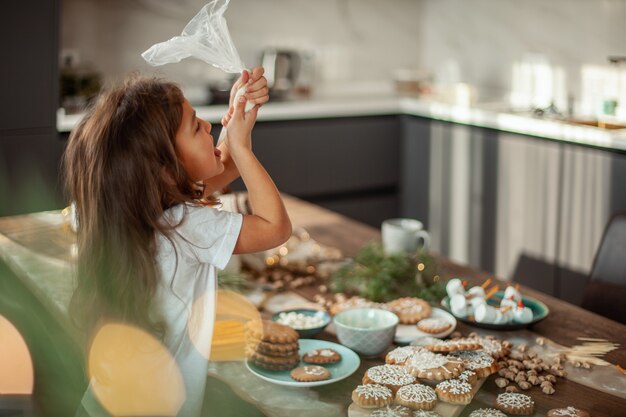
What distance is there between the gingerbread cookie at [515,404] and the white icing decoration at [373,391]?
7.3 inches

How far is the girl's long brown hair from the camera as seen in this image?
147 centimetres

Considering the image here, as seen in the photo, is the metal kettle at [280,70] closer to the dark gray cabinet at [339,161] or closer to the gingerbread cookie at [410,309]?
the dark gray cabinet at [339,161]

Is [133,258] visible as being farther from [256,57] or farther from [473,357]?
[256,57]

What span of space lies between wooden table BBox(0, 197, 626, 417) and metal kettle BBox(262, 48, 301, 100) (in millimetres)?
1633

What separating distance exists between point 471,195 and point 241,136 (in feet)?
9.27

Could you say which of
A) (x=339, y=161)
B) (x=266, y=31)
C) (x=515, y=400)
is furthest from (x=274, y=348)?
(x=266, y=31)

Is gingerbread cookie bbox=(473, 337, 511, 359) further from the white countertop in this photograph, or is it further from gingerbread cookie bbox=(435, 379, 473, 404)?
the white countertop

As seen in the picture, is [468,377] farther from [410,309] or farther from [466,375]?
[410,309]

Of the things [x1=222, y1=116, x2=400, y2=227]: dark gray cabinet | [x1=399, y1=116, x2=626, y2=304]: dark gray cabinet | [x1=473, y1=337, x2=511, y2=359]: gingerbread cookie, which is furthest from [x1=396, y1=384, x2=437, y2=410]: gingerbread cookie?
[x1=222, y1=116, x2=400, y2=227]: dark gray cabinet

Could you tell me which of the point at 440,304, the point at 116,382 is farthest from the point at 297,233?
the point at 116,382

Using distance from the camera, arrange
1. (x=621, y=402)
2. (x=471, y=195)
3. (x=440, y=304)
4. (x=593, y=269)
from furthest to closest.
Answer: (x=471, y=195) → (x=593, y=269) → (x=440, y=304) → (x=621, y=402)

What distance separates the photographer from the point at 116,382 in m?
1.55

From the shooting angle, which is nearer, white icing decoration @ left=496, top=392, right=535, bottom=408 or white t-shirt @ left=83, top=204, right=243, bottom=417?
white icing decoration @ left=496, top=392, right=535, bottom=408

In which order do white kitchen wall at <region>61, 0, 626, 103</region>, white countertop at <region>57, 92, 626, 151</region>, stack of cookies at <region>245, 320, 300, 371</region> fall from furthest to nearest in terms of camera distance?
1. white kitchen wall at <region>61, 0, 626, 103</region>
2. white countertop at <region>57, 92, 626, 151</region>
3. stack of cookies at <region>245, 320, 300, 371</region>
